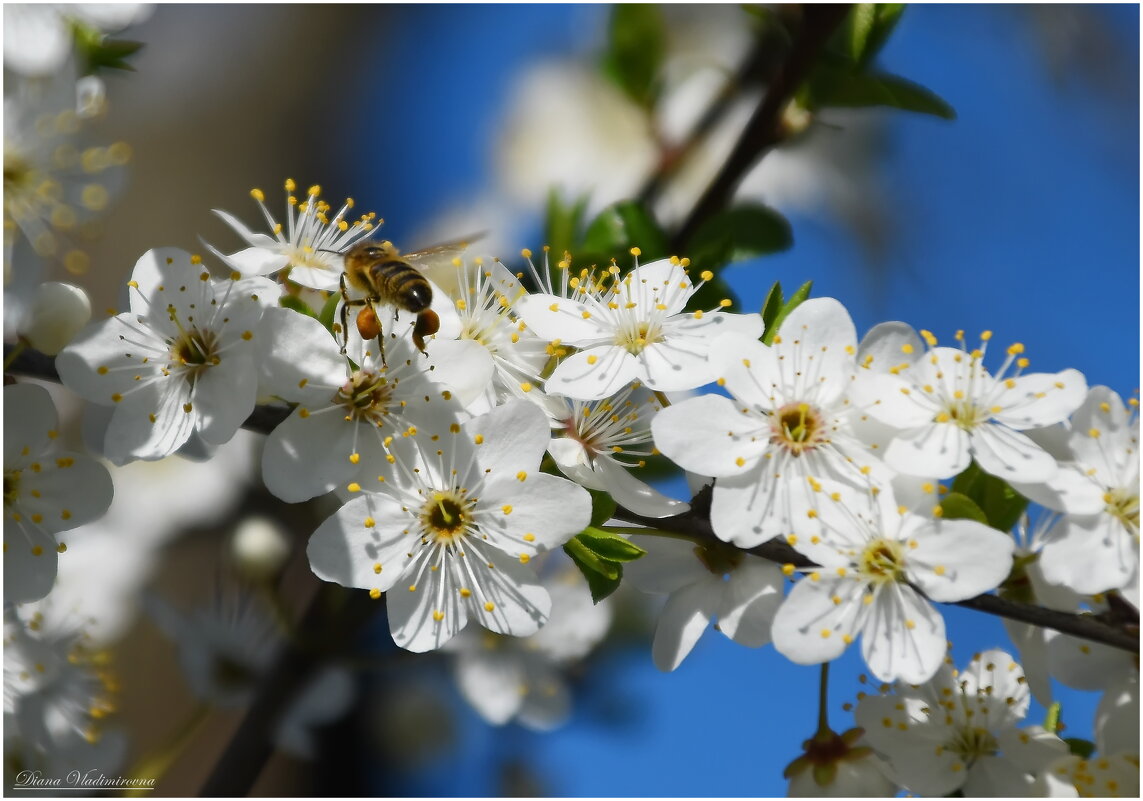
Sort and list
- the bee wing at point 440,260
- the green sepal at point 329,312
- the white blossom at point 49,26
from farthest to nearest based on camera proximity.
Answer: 1. the bee wing at point 440,260
2. the white blossom at point 49,26
3. the green sepal at point 329,312

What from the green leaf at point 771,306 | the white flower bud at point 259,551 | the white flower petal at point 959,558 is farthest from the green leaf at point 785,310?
the white flower bud at point 259,551

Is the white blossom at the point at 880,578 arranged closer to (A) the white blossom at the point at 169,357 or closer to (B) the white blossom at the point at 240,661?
(A) the white blossom at the point at 169,357

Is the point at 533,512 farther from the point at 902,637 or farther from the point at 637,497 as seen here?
the point at 902,637

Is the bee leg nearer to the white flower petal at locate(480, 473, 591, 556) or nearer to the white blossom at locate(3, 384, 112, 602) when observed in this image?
the white flower petal at locate(480, 473, 591, 556)

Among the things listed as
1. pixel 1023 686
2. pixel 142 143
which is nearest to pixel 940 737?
pixel 1023 686

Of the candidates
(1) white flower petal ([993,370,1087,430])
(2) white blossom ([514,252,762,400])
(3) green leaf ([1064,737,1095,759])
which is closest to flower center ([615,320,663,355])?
(2) white blossom ([514,252,762,400])

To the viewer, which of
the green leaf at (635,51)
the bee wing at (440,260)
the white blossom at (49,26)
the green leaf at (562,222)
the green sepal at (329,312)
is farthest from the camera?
the green leaf at (635,51)
